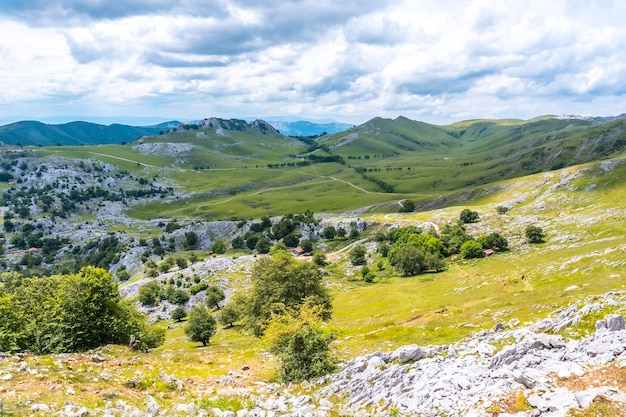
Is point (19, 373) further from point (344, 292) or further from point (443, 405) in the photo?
point (344, 292)

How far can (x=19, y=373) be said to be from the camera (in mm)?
25859

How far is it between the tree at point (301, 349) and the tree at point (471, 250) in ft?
299

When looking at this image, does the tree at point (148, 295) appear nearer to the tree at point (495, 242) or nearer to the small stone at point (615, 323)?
the tree at point (495, 242)

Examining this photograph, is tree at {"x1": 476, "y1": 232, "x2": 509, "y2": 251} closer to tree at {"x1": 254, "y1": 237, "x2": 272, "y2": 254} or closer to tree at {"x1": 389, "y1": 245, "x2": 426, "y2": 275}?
tree at {"x1": 389, "y1": 245, "x2": 426, "y2": 275}

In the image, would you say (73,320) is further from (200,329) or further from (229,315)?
(229,315)

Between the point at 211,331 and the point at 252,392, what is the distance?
53.2 meters

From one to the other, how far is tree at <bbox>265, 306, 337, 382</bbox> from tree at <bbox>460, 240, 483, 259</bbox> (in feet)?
299

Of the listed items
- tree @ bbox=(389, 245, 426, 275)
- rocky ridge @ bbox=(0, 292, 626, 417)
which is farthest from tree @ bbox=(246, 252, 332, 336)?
tree @ bbox=(389, 245, 426, 275)

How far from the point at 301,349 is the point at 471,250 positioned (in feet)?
308

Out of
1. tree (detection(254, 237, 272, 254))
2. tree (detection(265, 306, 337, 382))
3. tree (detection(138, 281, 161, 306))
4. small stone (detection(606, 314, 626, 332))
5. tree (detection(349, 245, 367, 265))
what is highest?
small stone (detection(606, 314, 626, 332))

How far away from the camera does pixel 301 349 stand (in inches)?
1305

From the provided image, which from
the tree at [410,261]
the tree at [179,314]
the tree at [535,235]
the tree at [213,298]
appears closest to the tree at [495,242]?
the tree at [535,235]

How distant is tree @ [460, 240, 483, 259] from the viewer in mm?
112125

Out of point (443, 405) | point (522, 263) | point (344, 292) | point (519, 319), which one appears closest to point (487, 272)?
point (522, 263)
